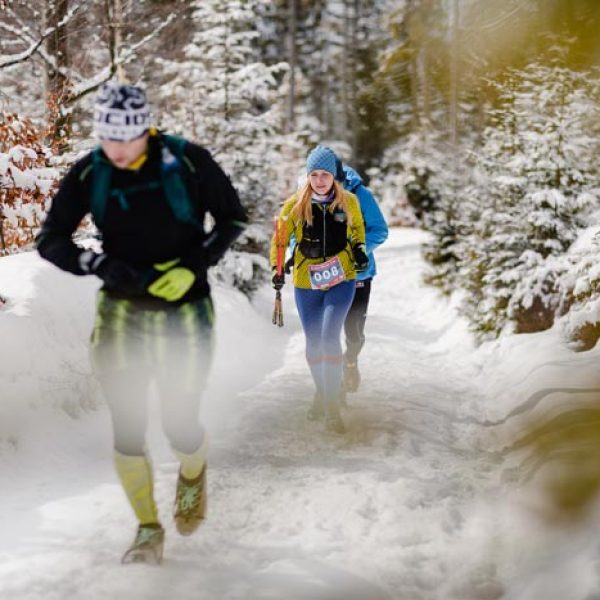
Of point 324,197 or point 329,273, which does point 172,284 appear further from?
point 324,197

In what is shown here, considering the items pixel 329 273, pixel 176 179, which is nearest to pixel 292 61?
pixel 329 273

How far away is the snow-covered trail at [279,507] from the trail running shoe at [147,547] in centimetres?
5

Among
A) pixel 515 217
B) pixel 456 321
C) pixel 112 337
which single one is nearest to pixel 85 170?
pixel 112 337

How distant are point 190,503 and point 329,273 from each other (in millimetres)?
2425

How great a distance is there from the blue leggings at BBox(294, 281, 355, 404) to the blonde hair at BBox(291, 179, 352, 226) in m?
0.60

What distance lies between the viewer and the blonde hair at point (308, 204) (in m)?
5.47

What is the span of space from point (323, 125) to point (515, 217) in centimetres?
3289

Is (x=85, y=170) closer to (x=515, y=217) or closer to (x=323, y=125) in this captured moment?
(x=515, y=217)

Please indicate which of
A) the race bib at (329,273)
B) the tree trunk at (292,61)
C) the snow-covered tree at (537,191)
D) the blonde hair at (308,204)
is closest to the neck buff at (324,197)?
the blonde hair at (308,204)

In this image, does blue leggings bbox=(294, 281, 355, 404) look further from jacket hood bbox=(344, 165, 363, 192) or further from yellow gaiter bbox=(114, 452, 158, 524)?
yellow gaiter bbox=(114, 452, 158, 524)

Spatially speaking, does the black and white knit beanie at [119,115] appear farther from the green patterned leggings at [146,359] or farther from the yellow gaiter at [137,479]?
the yellow gaiter at [137,479]

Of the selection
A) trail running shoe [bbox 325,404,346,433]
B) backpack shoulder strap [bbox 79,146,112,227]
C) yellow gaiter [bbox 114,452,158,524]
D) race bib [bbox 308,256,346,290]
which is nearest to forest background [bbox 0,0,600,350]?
race bib [bbox 308,256,346,290]

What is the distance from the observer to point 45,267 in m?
6.51

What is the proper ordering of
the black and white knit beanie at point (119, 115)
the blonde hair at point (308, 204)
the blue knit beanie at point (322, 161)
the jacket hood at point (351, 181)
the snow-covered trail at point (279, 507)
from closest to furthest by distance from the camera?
the black and white knit beanie at point (119, 115)
the snow-covered trail at point (279, 507)
the blue knit beanie at point (322, 161)
the blonde hair at point (308, 204)
the jacket hood at point (351, 181)
